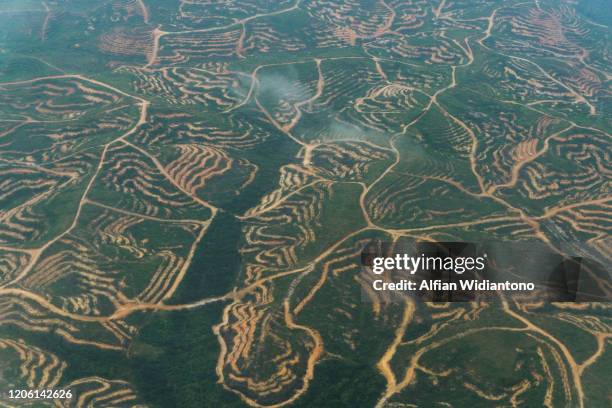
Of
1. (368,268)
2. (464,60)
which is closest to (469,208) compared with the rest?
(368,268)

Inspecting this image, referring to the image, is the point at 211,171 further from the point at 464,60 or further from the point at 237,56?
the point at 464,60

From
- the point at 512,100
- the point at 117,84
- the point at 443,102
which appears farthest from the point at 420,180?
the point at 117,84

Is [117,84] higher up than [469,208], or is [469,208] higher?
[117,84]

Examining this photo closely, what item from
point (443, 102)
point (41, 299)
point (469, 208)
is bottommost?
point (41, 299)

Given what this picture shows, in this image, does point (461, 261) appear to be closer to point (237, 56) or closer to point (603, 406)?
point (603, 406)

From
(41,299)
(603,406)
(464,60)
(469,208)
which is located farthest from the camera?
(464,60)

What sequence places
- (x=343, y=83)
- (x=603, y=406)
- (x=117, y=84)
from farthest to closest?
(x=343, y=83) → (x=117, y=84) → (x=603, y=406)

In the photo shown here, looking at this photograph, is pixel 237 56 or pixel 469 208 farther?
pixel 237 56
